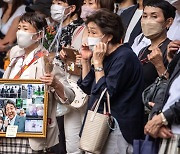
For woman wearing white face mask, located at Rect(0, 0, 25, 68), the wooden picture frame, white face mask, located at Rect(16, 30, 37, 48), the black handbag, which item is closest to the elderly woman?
the black handbag

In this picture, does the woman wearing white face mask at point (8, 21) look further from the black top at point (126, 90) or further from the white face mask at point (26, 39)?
the black top at point (126, 90)

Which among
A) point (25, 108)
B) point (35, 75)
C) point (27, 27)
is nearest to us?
point (25, 108)

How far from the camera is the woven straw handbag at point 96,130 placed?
5.18 m

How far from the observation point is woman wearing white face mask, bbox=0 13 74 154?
5883mm

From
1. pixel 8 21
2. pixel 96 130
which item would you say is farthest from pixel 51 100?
pixel 8 21

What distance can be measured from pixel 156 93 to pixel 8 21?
482cm

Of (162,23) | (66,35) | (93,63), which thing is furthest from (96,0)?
(93,63)

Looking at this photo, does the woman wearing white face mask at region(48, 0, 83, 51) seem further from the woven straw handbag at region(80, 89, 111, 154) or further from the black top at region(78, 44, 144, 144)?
the woven straw handbag at region(80, 89, 111, 154)

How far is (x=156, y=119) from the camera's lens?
4520 millimetres

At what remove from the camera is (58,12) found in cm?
746

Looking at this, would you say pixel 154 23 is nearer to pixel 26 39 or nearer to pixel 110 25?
pixel 110 25

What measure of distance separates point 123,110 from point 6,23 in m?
4.44

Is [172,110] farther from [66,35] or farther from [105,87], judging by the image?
[66,35]

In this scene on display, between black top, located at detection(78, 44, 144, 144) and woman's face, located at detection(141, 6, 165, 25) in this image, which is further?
woman's face, located at detection(141, 6, 165, 25)
